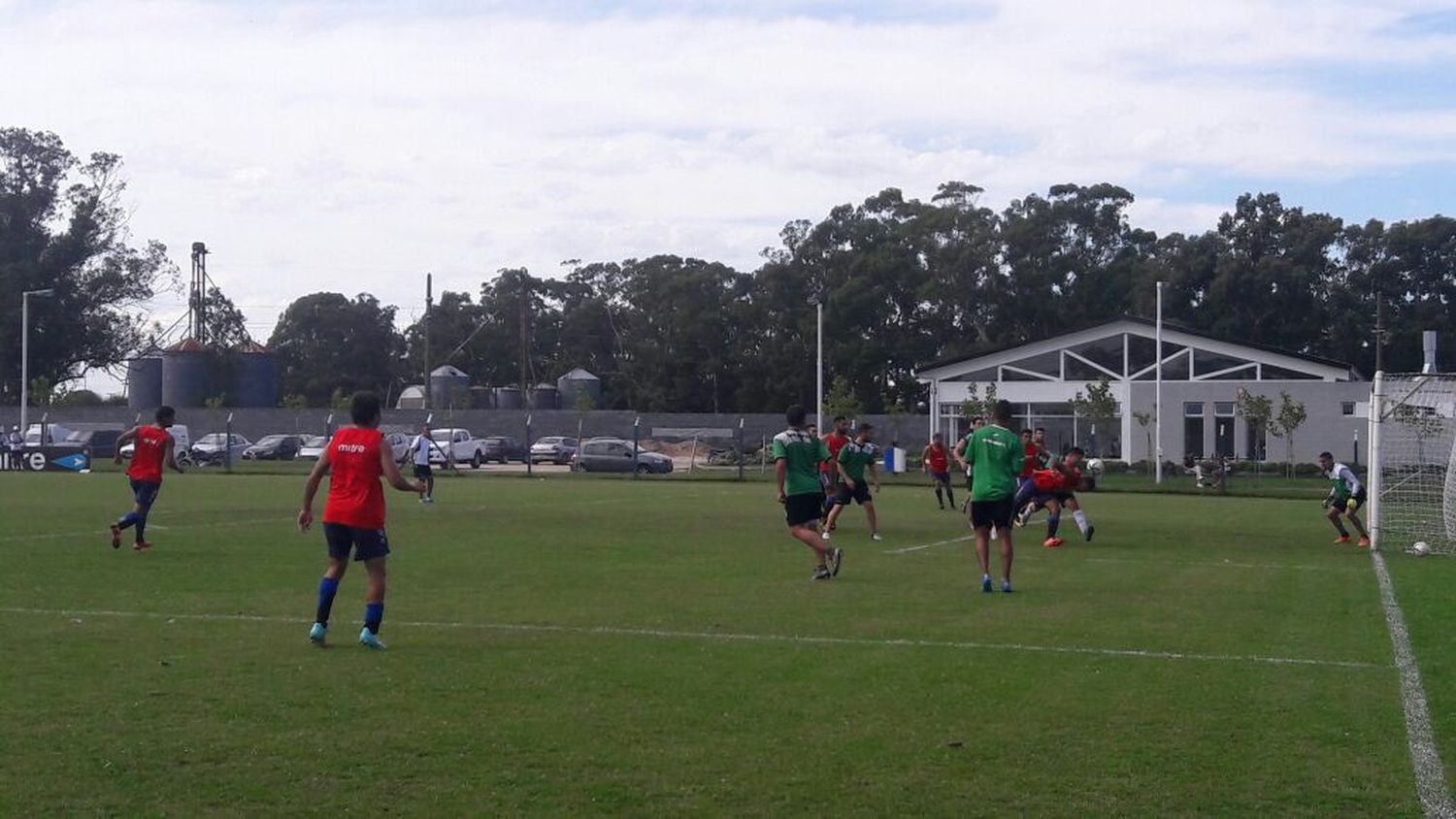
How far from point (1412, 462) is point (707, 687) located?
20.6 metres

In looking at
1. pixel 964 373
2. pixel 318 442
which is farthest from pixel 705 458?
pixel 318 442

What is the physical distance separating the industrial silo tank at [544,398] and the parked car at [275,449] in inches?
1025

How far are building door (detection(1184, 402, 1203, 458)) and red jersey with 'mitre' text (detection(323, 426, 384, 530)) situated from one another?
52.9 m

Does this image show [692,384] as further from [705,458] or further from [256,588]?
[256,588]

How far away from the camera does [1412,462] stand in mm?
26375

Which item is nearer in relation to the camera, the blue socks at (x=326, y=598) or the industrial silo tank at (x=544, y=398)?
the blue socks at (x=326, y=598)

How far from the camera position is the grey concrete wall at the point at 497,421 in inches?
2936

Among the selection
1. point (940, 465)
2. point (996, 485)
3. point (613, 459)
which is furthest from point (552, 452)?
point (996, 485)

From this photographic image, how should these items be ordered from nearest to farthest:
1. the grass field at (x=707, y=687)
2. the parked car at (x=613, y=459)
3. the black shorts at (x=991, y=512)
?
the grass field at (x=707, y=687), the black shorts at (x=991, y=512), the parked car at (x=613, y=459)

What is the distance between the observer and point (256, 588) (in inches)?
567

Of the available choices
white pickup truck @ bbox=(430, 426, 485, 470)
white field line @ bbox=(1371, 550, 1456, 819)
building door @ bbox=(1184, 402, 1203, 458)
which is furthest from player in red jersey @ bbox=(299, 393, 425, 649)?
building door @ bbox=(1184, 402, 1203, 458)

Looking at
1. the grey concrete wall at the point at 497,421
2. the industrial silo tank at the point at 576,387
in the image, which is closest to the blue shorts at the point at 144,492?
the grey concrete wall at the point at 497,421

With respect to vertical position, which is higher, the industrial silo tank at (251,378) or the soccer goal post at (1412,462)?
the industrial silo tank at (251,378)

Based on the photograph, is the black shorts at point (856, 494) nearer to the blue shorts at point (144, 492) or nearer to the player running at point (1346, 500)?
the player running at point (1346, 500)
